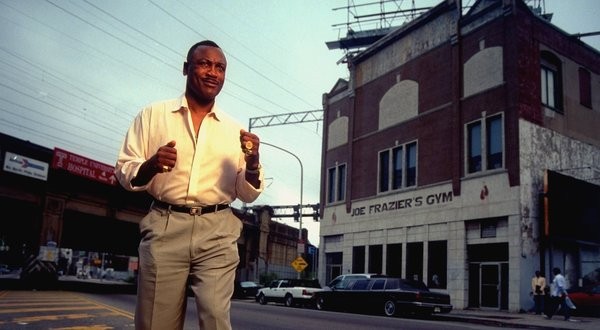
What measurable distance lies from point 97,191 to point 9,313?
68.6ft

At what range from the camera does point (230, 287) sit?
269cm

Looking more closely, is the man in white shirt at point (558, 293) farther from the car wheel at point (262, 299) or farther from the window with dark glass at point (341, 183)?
the window with dark glass at point (341, 183)

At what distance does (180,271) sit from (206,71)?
1.06m

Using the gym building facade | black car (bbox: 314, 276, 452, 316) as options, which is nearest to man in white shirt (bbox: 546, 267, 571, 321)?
the gym building facade

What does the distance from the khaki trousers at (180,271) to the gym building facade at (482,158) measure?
19.5 meters

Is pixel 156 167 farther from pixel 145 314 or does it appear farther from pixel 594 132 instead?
pixel 594 132

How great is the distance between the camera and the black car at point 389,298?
1753 centimetres

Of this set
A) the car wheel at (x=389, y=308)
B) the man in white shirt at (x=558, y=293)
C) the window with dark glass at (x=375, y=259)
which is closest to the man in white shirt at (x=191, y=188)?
the car wheel at (x=389, y=308)

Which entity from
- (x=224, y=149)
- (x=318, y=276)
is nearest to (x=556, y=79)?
(x=318, y=276)

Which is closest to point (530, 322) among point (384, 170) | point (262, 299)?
point (262, 299)

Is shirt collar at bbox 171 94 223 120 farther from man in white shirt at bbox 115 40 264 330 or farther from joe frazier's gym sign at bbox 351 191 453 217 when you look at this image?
joe frazier's gym sign at bbox 351 191 453 217

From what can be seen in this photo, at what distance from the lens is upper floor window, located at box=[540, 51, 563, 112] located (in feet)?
75.2

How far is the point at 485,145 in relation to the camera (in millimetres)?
22562

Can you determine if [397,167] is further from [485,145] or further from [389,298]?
[389,298]
